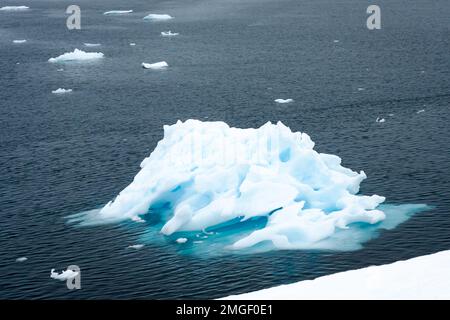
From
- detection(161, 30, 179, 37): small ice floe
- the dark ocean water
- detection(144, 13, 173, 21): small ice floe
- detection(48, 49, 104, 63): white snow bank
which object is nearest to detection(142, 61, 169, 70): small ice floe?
the dark ocean water

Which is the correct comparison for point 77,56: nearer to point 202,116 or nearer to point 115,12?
point 202,116

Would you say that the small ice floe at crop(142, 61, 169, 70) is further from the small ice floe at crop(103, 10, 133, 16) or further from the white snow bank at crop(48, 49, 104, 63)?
the small ice floe at crop(103, 10, 133, 16)

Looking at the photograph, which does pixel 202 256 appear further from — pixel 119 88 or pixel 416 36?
pixel 416 36

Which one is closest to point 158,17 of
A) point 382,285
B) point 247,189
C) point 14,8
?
point 14,8

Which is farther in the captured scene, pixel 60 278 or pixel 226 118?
pixel 226 118
